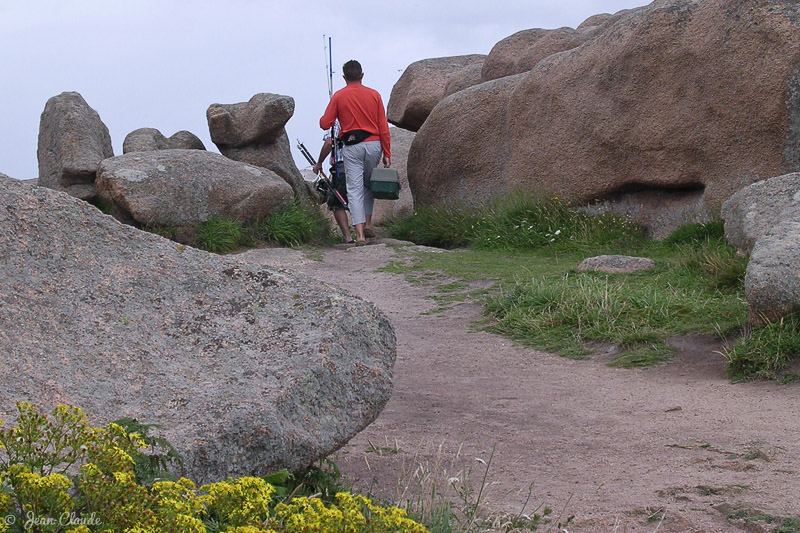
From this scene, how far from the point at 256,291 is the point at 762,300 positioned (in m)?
3.23

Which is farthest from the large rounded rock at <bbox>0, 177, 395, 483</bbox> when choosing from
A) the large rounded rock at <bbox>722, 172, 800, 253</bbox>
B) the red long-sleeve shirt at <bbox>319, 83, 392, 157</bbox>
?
the red long-sleeve shirt at <bbox>319, 83, 392, 157</bbox>

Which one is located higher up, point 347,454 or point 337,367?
point 337,367

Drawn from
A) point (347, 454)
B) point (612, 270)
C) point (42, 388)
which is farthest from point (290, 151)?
point (42, 388)

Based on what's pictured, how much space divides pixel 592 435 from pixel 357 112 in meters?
7.05

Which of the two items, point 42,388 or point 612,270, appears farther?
point 612,270

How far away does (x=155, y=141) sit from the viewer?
43.5 ft

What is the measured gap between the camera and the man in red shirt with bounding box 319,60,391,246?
10594 millimetres

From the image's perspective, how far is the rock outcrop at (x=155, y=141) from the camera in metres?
13.1

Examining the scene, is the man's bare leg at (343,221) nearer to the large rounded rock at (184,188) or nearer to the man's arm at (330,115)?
the large rounded rock at (184,188)

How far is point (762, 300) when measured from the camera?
208 inches

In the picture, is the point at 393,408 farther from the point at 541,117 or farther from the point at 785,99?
the point at 541,117

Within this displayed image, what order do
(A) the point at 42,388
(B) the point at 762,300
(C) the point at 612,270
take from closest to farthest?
(A) the point at 42,388
(B) the point at 762,300
(C) the point at 612,270

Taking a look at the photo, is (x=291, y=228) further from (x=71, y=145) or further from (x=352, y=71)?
(x=71, y=145)

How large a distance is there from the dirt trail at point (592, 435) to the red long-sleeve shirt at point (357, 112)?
4.71m
